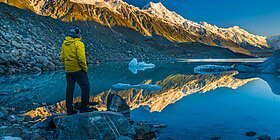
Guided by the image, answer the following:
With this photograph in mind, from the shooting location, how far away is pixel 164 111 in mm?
11078

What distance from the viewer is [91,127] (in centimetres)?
702

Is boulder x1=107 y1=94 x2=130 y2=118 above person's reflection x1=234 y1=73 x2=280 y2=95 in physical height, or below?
above

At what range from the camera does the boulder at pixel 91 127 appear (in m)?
6.91

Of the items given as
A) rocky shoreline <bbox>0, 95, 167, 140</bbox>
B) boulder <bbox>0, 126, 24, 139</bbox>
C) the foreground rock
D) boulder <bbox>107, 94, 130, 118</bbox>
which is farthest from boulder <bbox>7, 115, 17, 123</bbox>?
the foreground rock

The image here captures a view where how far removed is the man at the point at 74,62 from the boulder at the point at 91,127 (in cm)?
89

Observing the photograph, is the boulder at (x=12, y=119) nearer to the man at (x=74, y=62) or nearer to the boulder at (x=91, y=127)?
the man at (x=74, y=62)

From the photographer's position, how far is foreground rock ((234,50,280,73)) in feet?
106

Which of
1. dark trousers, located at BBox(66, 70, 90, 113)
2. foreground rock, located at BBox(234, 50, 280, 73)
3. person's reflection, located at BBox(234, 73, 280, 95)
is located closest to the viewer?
dark trousers, located at BBox(66, 70, 90, 113)

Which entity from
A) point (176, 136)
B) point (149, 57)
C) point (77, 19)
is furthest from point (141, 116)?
point (77, 19)

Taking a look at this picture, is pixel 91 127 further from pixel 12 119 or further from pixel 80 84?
pixel 12 119

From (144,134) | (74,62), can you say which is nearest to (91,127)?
(144,134)

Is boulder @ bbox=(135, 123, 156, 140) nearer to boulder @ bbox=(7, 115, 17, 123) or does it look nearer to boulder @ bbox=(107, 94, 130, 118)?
boulder @ bbox=(107, 94, 130, 118)

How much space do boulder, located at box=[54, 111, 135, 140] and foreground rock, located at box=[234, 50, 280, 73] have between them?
96.5 ft

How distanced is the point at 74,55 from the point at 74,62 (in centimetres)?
21
